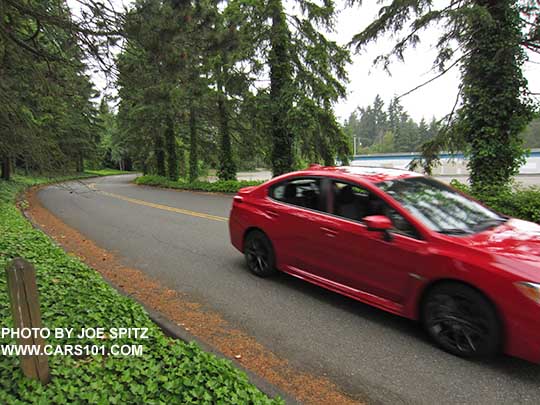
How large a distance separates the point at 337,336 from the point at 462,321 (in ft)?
3.84

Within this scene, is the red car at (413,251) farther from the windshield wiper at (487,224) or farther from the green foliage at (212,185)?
the green foliage at (212,185)

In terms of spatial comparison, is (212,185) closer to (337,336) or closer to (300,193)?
(300,193)

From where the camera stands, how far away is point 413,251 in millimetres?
3365

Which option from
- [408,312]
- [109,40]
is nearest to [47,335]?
[408,312]

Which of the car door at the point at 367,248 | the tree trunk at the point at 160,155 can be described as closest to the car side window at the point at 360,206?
the car door at the point at 367,248

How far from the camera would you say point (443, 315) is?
319cm

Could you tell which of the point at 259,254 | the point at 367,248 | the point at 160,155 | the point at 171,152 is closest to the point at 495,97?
the point at 367,248

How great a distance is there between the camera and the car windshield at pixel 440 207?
3.55 meters

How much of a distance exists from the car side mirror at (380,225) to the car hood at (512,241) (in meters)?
0.68

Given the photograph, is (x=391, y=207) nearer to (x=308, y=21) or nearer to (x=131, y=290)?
(x=131, y=290)

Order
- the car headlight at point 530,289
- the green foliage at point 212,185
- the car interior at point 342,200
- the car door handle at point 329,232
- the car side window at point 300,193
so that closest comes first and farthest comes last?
1. the car headlight at point 530,289
2. the car interior at point 342,200
3. the car door handle at point 329,232
4. the car side window at point 300,193
5. the green foliage at point 212,185

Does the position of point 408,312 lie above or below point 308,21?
below

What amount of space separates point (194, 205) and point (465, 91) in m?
9.77

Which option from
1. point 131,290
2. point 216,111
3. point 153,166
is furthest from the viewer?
point 153,166
